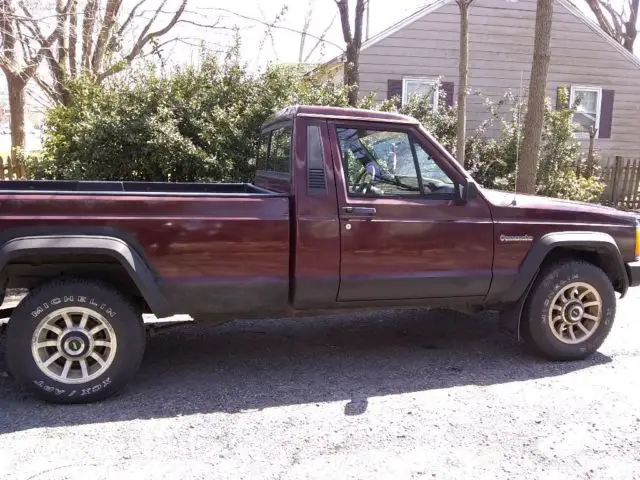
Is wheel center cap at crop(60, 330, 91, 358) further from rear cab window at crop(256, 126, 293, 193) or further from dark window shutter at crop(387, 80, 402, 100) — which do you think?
dark window shutter at crop(387, 80, 402, 100)

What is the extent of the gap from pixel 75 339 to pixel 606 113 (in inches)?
615

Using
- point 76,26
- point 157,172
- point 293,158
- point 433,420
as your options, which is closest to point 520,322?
point 433,420

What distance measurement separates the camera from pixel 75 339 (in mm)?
3508

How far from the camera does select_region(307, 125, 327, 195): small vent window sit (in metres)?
3.87

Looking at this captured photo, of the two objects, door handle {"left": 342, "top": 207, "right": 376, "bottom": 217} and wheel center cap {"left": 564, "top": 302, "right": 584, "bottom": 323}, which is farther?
wheel center cap {"left": 564, "top": 302, "right": 584, "bottom": 323}

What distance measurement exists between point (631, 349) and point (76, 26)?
10.7 meters

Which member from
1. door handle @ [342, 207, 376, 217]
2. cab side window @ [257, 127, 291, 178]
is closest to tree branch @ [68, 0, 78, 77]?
cab side window @ [257, 127, 291, 178]

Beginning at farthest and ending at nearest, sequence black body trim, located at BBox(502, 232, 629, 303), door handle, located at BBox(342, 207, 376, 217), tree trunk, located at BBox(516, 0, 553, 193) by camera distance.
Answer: tree trunk, located at BBox(516, 0, 553, 193)
black body trim, located at BBox(502, 232, 629, 303)
door handle, located at BBox(342, 207, 376, 217)

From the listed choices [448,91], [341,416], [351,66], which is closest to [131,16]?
[351,66]

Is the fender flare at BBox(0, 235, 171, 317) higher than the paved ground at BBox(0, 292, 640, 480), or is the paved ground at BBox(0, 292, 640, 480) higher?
the fender flare at BBox(0, 235, 171, 317)

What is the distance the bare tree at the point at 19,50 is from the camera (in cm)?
863

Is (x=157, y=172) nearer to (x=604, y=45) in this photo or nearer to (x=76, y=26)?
(x=76, y=26)

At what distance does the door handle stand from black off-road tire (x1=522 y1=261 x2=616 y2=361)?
4.85 feet

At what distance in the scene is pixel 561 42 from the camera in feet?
49.2
